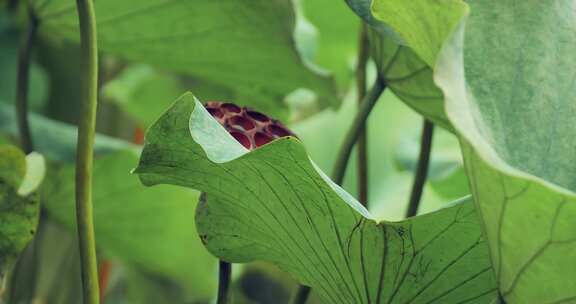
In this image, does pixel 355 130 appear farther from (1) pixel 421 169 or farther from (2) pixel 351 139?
(1) pixel 421 169

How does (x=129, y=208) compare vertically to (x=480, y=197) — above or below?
below

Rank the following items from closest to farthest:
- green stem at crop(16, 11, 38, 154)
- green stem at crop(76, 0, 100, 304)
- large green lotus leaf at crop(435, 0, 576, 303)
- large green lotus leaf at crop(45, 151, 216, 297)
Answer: large green lotus leaf at crop(435, 0, 576, 303) → green stem at crop(76, 0, 100, 304) → green stem at crop(16, 11, 38, 154) → large green lotus leaf at crop(45, 151, 216, 297)

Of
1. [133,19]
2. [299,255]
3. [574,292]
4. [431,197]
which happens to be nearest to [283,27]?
[133,19]

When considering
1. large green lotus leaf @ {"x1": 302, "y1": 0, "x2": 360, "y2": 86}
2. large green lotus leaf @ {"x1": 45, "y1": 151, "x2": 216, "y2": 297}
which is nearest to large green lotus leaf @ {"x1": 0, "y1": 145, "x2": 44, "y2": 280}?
large green lotus leaf @ {"x1": 45, "y1": 151, "x2": 216, "y2": 297}

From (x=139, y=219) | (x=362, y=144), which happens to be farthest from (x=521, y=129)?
(x=139, y=219)

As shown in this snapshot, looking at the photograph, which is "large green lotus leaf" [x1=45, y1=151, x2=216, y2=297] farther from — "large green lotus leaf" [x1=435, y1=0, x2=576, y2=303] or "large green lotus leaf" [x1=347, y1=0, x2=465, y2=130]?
"large green lotus leaf" [x1=435, y1=0, x2=576, y2=303]

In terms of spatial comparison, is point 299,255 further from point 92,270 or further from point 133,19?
point 133,19
